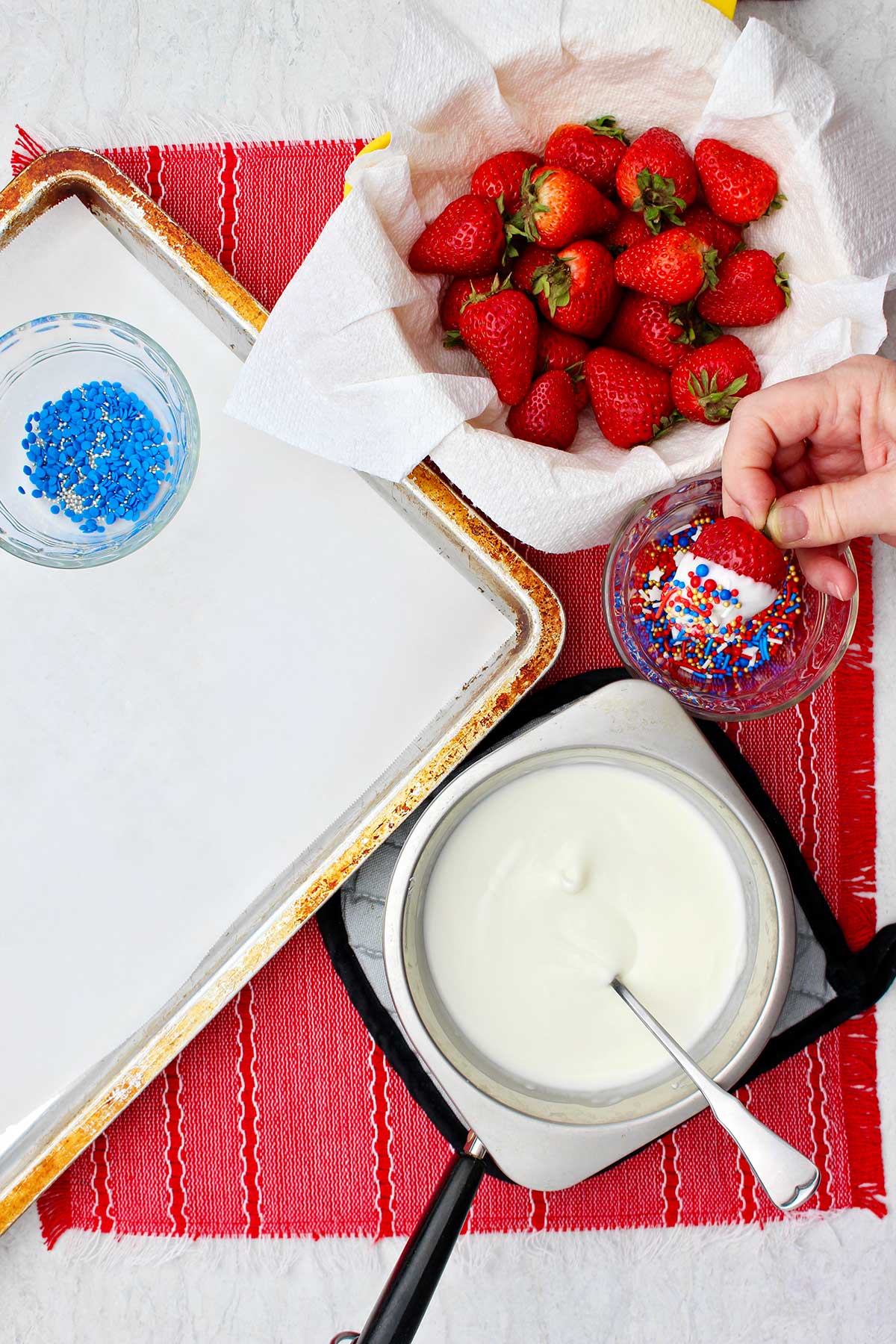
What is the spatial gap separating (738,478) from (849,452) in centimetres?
16

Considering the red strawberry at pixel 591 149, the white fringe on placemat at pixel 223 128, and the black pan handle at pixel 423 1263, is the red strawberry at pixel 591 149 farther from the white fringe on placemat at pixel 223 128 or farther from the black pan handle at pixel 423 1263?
the black pan handle at pixel 423 1263

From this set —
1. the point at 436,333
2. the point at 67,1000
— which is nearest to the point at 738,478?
the point at 436,333

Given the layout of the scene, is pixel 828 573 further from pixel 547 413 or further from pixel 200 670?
pixel 200 670

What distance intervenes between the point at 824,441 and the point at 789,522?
136mm

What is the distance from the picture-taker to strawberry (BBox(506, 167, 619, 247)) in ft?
2.65

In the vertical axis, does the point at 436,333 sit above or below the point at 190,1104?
above

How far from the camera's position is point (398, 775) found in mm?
885

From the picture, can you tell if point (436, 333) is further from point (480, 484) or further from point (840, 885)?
point (840, 885)

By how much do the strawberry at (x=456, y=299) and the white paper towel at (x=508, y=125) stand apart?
50mm

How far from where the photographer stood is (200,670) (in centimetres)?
90

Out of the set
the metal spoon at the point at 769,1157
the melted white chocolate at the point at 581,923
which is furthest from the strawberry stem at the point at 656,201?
the metal spoon at the point at 769,1157

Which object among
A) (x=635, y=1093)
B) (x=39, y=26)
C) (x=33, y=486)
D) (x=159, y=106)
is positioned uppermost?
(x=39, y=26)

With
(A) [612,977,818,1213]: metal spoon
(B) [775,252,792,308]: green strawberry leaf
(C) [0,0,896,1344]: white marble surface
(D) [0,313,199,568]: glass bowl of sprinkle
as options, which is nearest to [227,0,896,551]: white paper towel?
(B) [775,252,792,308]: green strawberry leaf

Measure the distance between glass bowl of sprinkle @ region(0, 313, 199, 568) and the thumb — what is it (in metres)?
0.52
